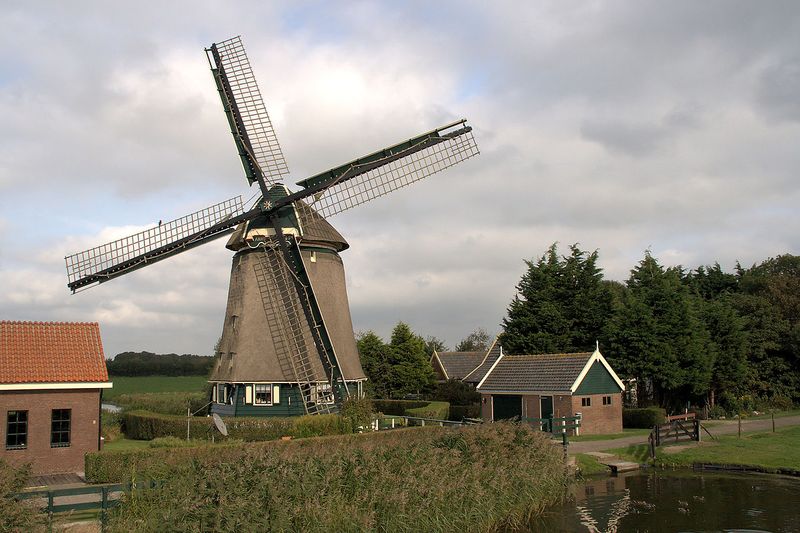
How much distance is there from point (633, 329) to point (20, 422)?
2457cm

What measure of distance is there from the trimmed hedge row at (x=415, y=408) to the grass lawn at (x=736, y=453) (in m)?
8.97

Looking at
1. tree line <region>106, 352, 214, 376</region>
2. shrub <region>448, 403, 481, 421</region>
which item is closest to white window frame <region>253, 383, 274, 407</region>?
shrub <region>448, 403, 481, 421</region>

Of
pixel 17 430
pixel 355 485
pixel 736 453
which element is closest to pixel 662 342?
pixel 736 453

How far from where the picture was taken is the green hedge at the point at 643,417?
28.2m

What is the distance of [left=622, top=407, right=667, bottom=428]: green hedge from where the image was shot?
1110 inches

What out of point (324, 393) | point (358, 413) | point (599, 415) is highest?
point (324, 393)

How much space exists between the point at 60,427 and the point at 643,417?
22307mm

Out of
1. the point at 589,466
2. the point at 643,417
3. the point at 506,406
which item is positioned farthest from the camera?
the point at 643,417

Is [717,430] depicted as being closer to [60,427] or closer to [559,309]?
[559,309]

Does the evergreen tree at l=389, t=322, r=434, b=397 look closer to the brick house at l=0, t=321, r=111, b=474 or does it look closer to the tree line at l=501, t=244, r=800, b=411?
the tree line at l=501, t=244, r=800, b=411

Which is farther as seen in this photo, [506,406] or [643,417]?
[643,417]

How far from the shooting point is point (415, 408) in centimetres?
3127

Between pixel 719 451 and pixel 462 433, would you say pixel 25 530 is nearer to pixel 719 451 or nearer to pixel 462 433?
pixel 462 433

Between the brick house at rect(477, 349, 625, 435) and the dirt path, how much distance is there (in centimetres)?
150
